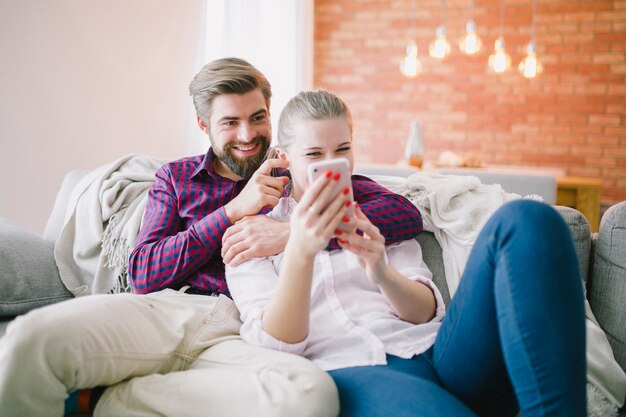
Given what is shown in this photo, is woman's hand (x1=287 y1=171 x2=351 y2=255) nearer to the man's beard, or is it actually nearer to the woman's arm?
the woman's arm

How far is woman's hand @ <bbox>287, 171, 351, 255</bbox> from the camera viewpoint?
1020mm

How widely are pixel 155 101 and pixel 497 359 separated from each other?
93.0 inches

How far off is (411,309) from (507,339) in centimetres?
29

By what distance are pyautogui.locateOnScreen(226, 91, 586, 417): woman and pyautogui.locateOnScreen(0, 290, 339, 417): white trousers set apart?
0.10m

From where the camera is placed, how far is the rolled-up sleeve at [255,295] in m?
1.20

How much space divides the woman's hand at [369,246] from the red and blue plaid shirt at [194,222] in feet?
0.76

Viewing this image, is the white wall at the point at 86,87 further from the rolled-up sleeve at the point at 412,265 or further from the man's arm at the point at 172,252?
the rolled-up sleeve at the point at 412,265

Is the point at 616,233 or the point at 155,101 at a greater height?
the point at 155,101

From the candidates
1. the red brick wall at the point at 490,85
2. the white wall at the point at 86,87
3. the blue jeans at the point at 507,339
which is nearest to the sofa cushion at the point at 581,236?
the blue jeans at the point at 507,339

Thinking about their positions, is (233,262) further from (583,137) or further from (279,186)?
(583,137)

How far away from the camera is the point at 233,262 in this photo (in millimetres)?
1379

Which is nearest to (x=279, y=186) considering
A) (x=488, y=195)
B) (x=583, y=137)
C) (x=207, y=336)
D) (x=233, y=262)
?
(x=233, y=262)

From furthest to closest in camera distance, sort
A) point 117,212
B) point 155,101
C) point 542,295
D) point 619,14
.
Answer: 1. point 619,14
2. point 155,101
3. point 117,212
4. point 542,295

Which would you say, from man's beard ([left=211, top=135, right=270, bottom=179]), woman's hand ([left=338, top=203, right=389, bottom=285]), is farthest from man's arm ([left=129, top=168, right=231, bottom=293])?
woman's hand ([left=338, top=203, right=389, bottom=285])
